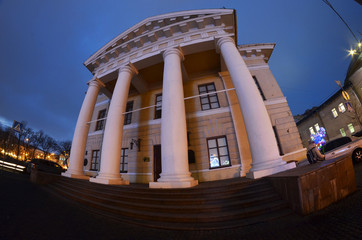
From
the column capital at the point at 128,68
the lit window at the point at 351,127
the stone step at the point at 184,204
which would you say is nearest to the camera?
the stone step at the point at 184,204

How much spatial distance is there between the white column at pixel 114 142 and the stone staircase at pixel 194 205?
4.81ft

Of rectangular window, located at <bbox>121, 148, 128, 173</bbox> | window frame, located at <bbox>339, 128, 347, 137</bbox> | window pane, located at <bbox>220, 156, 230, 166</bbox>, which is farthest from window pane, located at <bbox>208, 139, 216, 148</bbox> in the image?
window frame, located at <bbox>339, 128, 347, 137</bbox>

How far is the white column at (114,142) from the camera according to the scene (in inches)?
255

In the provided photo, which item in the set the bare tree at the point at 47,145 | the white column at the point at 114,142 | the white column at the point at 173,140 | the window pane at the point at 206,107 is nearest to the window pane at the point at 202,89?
the window pane at the point at 206,107

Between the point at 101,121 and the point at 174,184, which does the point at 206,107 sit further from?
the point at 101,121

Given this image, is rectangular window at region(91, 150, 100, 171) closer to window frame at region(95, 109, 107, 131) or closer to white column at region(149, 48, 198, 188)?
window frame at region(95, 109, 107, 131)

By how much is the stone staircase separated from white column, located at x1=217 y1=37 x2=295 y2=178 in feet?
2.63

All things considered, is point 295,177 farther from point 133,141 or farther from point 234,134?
point 133,141

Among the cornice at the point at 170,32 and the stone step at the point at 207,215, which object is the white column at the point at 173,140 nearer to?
the stone step at the point at 207,215

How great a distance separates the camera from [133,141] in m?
10.2

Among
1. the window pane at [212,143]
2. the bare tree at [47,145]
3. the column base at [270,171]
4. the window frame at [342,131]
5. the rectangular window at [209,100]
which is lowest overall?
the column base at [270,171]

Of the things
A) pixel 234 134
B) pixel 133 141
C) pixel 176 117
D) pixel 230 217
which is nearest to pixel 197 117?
pixel 234 134

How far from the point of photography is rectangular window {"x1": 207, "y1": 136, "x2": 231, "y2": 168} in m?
8.13

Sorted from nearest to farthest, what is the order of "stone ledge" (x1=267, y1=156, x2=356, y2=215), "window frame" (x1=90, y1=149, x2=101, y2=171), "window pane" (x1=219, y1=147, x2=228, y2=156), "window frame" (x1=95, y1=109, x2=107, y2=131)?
"stone ledge" (x1=267, y1=156, x2=356, y2=215), "window pane" (x1=219, y1=147, x2=228, y2=156), "window frame" (x1=90, y1=149, x2=101, y2=171), "window frame" (x1=95, y1=109, x2=107, y2=131)
